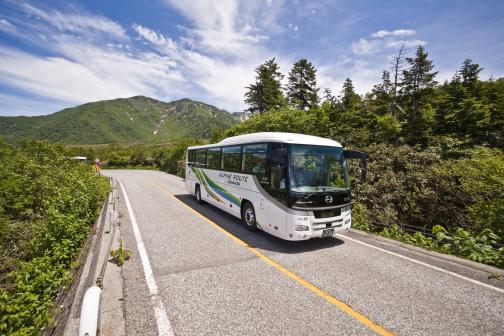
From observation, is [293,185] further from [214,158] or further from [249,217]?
[214,158]

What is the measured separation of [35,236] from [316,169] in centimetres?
1045

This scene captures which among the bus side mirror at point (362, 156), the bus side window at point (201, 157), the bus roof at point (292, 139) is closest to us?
the bus roof at point (292, 139)

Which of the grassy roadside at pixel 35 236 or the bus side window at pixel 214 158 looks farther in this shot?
the bus side window at pixel 214 158

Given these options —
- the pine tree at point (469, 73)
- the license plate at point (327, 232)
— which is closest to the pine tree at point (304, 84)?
the pine tree at point (469, 73)

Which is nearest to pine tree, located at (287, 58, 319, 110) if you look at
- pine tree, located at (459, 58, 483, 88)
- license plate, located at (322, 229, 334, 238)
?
pine tree, located at (459, 58, 483, 88)

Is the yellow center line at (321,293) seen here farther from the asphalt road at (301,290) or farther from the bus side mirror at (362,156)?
the bus side mirror at (362,156)

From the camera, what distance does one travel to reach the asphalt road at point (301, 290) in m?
3.82

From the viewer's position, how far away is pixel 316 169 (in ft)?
23.6

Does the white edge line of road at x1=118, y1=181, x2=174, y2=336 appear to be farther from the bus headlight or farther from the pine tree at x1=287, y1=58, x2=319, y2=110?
the pine tree at x1=287, y1=58, x2=319, y2=110

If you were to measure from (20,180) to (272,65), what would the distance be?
41.3m

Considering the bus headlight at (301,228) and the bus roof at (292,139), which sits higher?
the bus roof at (292,139)

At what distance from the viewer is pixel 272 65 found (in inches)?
1769

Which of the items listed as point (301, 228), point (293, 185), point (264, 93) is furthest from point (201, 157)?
point (264, 93)

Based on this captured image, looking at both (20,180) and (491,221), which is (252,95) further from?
(491,221)
